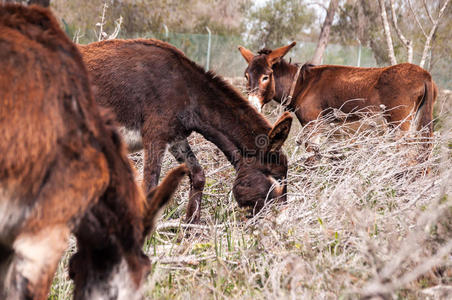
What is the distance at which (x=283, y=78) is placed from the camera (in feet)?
22.6

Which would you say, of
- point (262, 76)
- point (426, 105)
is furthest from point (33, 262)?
point (426, 105)

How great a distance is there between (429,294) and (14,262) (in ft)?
6.03

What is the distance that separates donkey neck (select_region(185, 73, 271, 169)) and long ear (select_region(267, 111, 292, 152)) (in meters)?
0.13

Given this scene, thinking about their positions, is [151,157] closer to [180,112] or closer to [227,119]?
[180,112]

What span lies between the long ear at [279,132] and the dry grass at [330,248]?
0.52 metres

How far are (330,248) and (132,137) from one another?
79.7 inches

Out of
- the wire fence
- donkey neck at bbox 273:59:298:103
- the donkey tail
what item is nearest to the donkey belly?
donkey neck at bbox 273:59:298:103

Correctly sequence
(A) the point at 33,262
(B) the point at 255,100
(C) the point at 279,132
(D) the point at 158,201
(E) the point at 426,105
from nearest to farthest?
(A) the point at 33,262, (D) the point at 158,201, (C) the point at 279,132, (E) the point at 426,105, (B) the point at 255,100

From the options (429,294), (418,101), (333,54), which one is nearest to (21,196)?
(429,294)

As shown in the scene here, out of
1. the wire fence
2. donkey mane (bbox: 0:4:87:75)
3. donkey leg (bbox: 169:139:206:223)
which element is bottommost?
the wire fence

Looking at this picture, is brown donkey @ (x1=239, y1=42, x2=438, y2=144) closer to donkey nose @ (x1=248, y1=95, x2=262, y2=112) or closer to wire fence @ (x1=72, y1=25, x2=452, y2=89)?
donkey nose @ (x1=248, y1=95, x2=262, y2=112)

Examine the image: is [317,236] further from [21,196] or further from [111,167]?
[21,196]

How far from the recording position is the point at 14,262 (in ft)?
5.56

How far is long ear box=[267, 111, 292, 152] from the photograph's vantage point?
11.8 ft
